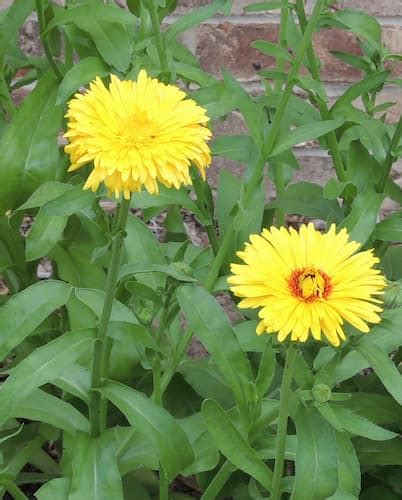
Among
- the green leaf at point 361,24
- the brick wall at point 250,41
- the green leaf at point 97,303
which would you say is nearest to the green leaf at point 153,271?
the green leaf at point 97,303

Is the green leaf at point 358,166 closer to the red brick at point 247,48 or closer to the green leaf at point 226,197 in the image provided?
the green leaf at point 226,197

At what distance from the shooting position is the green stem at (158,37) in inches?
33.5

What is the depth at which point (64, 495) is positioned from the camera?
832mm

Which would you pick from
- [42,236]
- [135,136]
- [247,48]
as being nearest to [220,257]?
[42,236]

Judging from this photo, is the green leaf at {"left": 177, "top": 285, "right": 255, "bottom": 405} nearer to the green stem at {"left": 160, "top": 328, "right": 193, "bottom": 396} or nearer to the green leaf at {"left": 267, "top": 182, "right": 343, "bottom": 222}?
the green stem at {"left": 160, "top": 328, "right": 193, "bottom": 396}

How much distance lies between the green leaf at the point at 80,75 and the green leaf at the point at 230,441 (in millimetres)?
408

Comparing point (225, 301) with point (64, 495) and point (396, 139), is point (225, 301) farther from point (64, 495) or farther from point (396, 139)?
point (64, 495)

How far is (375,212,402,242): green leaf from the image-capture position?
991mm

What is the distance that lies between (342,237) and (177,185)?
15 centimetres

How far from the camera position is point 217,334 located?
2.52ft

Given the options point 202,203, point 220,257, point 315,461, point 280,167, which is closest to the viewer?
point 315,461

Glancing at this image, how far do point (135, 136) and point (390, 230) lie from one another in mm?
491

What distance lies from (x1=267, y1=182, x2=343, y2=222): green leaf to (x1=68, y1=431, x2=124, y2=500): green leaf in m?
0.42

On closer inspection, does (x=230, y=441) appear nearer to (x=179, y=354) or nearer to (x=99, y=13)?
(x=179, y=354)
